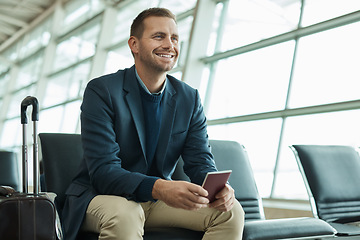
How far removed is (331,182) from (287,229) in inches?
33.9

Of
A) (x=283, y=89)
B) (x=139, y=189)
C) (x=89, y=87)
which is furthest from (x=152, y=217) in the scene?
(x=283, y=89)

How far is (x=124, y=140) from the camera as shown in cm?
207

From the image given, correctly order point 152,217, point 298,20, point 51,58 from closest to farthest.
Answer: point 152,217 < point 298,20 < point 51,58

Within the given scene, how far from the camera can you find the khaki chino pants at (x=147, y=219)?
1.72 meters

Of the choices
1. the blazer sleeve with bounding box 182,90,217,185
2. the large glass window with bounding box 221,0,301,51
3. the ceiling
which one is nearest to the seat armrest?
the blazer sleeve with bounding box 182,90,217,185

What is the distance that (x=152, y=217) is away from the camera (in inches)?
80.6

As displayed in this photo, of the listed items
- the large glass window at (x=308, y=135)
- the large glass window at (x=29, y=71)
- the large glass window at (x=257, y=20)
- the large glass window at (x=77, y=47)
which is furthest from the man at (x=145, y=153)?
the large glass window at (x=29, y=71)

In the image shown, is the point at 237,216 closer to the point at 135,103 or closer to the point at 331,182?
the point at 135,103

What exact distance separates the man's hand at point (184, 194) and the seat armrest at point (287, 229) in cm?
38

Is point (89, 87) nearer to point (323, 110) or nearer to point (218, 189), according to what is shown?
point (218, 189)

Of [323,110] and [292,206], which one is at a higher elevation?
[323,110]

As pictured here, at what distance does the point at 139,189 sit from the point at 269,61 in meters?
4.69

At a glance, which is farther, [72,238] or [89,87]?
[89,87]

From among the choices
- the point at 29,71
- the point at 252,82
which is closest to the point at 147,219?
the point at 252,82
